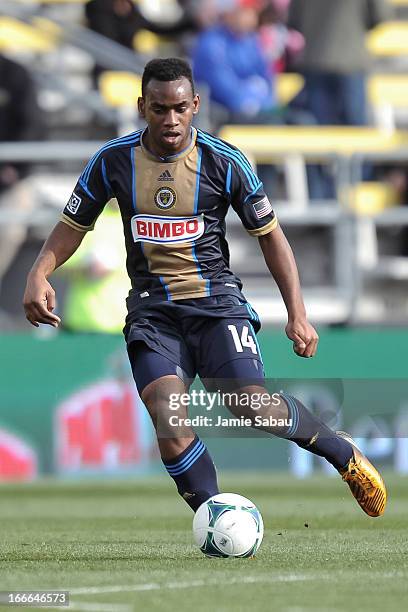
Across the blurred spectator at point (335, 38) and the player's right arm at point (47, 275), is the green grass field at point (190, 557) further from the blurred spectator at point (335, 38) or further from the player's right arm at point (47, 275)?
the blurred spectator at point (335, 38)

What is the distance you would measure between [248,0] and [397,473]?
→ 7.01 metres

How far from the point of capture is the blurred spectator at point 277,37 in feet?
57.5

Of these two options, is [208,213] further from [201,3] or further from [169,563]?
[201,3]

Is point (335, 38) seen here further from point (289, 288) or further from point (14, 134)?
point (289, 288)

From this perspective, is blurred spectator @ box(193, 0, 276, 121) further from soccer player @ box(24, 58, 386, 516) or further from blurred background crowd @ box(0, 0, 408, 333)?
soccer player @ box(24, 58, 386, 516)

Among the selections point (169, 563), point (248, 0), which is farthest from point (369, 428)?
point (248, 0)

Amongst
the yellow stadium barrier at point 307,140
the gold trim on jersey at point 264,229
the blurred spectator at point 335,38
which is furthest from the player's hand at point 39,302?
the blurred spectator at point 335,38

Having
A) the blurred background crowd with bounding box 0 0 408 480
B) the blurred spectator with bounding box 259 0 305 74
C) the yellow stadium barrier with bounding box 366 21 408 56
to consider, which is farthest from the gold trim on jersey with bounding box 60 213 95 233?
the yellow stadium barrier with bounding box 366 21 408 56

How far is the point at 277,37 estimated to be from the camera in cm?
1792

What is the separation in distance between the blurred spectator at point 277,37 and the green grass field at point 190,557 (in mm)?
7725

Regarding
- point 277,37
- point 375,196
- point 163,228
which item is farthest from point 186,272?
point 277,37

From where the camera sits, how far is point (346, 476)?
652 centimetres

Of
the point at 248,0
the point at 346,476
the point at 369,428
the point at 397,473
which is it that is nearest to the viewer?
the point at 346,476

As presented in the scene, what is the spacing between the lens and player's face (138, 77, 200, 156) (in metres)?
6.24
